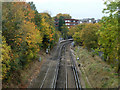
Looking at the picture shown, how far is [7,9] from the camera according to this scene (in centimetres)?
1298

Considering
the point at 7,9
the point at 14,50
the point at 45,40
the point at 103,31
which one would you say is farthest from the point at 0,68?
the point at 45,40

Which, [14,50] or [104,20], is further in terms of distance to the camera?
[14,50]

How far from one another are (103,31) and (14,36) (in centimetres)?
796

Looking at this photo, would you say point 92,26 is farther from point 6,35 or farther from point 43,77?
point 6,35

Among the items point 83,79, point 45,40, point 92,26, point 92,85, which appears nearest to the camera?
point 92,85

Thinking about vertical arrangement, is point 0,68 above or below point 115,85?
above

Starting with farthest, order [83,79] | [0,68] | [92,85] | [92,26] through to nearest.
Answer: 1. [92,26]
2. [83,79]
3. [92,85]
4. [0,68]

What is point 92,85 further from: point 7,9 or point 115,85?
point 7,9

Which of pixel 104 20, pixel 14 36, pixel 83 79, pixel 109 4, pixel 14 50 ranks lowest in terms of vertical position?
pixel 83 79

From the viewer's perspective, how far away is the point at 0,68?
8711mm

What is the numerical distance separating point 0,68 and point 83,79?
31.5 ft

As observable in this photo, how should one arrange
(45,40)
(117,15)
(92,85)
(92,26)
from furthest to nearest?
(45,40), (92,26), (92,85), (117,15)

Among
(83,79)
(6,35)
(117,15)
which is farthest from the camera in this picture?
(83,79)

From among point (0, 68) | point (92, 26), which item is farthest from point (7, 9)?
point (92, 26)
